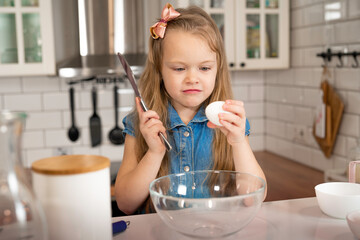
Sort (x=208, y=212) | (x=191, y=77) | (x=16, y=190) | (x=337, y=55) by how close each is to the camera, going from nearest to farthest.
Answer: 1. (x=16, y=190)
2. (x=208, y=212)
3. (x=191, y=77)
4. (x=337, y=55)

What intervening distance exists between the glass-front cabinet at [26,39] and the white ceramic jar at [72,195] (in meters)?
1.76

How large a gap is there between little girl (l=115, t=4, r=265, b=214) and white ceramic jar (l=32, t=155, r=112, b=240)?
0.40 meters

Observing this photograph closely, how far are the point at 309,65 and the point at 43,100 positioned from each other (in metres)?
1.60

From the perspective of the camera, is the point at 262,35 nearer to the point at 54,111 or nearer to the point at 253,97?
the point at 253,97

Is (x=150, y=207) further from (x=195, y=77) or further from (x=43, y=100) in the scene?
(x=43, y=100)

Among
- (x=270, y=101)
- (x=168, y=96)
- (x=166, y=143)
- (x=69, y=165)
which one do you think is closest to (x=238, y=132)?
(x=166, y=143)

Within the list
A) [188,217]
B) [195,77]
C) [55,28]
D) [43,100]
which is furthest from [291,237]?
[43,100]

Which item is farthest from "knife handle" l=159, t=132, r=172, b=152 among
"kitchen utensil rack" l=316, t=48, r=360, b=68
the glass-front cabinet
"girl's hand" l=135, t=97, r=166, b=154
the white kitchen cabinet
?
the white kitchen cabinet

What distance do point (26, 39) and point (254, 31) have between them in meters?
1.32

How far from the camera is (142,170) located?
113 cm

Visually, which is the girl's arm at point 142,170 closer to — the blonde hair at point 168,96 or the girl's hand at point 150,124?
the girl's hand at point 150,124

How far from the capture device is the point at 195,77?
1120mm

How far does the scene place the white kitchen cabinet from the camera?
2.50 meters

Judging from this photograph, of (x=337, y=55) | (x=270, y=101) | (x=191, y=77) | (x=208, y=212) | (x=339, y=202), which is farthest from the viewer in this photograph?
(x=270, y=101)
